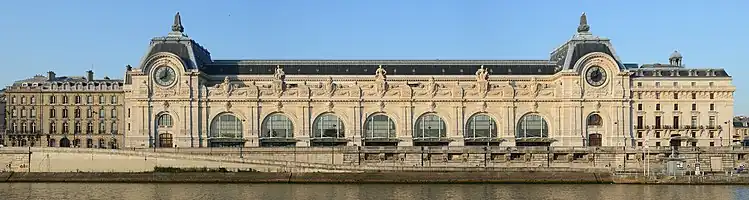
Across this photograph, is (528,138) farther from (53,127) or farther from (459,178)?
(53,127)

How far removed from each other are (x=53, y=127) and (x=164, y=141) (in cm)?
1767

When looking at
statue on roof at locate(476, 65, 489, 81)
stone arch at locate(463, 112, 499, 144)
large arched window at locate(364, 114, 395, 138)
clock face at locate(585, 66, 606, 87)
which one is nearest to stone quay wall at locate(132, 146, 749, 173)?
large arched window at locate(364, 114, 395, 138)

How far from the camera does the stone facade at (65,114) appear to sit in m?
96.8

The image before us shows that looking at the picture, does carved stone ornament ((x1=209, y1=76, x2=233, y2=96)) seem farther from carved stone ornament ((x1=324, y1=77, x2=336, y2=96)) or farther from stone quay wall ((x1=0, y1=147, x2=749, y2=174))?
stone quay wall ((x1=0, y1=147, x2=749, y2=174))

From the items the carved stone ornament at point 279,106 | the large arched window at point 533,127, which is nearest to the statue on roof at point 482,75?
the large arched window at point 533,127

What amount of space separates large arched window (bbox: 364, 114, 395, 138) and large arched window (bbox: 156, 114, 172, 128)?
65.1 feet

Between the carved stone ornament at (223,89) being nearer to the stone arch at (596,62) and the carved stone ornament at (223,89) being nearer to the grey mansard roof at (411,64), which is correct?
the grey mansard roof at (411,64)

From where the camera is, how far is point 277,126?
3435 inches

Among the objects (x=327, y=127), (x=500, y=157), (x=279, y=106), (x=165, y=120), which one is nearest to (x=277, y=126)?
(x=279, y=106)

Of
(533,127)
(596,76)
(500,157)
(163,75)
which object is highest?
(163,75)

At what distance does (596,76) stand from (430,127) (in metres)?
17.7

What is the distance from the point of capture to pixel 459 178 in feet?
215

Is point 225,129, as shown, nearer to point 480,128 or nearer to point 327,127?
point 327,127

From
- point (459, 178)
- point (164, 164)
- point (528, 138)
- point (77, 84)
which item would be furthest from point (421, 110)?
point (77, 84)
